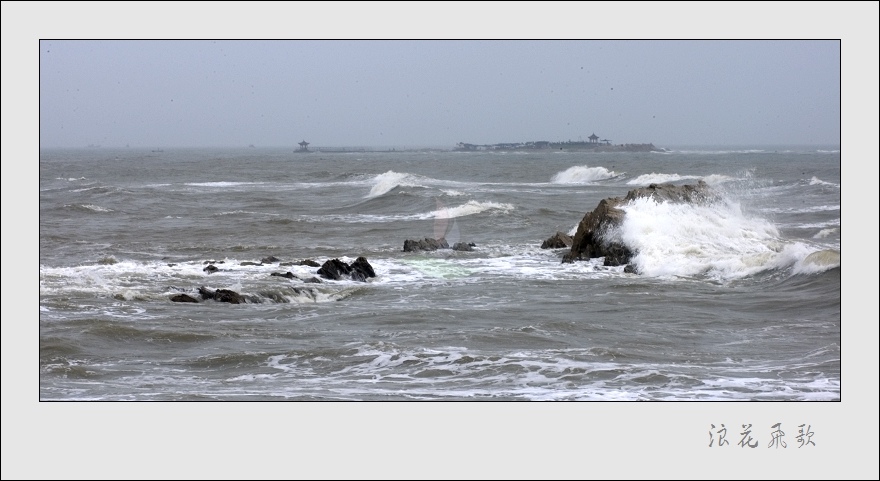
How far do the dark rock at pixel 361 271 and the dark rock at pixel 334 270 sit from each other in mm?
89

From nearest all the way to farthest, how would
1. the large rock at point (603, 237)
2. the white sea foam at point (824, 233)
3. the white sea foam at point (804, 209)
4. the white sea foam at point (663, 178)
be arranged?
the large rock at point (603, 237), the white sea foam at point (824, 233), the white sea foam at point (804, 209), the white sea foam at point (663, 178)

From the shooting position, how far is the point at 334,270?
13953 millimetres

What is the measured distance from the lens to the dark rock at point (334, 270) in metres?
13.8

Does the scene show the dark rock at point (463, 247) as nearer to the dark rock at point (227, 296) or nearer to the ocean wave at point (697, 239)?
the ocean wave at point (697, 239)

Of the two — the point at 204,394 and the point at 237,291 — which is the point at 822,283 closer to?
the point at 237,291

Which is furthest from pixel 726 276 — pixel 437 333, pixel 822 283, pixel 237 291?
pixel 237 291

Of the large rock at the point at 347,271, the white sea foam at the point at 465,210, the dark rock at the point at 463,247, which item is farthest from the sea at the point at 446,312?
the white sea foam at the point at 465,210

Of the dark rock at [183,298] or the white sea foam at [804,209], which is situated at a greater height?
the white sea foam at [804,209]

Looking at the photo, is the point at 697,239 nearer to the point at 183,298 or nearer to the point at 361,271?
the point at 361,271

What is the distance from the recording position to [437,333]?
33.4 ft

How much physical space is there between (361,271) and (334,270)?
0.38m

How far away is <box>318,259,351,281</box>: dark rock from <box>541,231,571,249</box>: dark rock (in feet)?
16.0

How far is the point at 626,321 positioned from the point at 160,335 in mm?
4829

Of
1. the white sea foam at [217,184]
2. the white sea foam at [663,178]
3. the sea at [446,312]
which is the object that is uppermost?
the white sea foam at [663,178]
